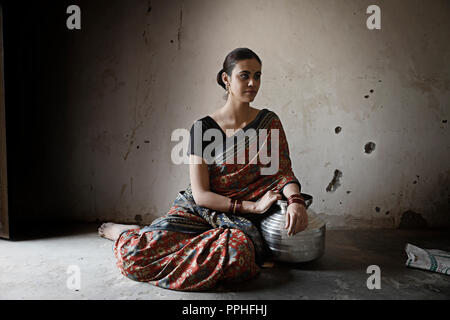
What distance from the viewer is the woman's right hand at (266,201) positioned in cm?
217

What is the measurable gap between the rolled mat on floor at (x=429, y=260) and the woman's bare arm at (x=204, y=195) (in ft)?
3.60

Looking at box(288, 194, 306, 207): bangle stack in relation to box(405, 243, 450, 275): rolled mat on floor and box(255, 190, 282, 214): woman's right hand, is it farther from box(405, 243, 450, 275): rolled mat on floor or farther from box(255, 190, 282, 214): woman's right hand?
box(405, 243, 450, 275): rolled mat on floor

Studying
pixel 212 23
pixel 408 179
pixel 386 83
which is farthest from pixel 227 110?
pixel 408 179

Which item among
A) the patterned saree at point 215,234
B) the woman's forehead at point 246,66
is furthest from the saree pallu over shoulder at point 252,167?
the woman's forehead at point 246,66

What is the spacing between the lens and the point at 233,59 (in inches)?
88.7

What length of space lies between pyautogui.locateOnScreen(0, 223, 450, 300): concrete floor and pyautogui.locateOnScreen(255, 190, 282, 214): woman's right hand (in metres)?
0.38

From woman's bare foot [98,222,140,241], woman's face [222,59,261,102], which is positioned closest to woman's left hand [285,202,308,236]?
woman's face [222,59,261,102]

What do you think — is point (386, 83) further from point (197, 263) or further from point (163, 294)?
point (163, 294)

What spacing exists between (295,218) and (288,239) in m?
0.16

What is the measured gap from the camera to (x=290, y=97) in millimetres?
3061

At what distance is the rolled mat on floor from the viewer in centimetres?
221

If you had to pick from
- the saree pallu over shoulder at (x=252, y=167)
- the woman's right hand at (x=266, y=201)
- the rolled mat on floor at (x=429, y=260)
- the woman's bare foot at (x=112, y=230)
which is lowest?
the rolled mat on floor at (x=429, y=260)

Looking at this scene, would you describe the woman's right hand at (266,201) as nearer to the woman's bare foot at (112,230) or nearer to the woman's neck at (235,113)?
the woman's neck at (235,113)

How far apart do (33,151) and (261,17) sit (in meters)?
2.29
